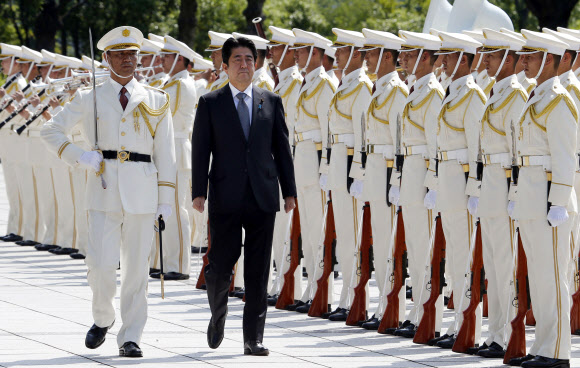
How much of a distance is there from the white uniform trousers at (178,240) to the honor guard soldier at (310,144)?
2245 mm

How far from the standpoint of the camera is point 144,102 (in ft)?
30.1

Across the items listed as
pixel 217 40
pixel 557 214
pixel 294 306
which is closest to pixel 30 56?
pixel 217 40

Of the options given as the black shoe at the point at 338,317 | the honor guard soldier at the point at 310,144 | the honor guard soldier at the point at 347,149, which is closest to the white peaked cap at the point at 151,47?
the honor guard soldier at the point at 310,144

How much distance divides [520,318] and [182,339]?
8.06 ft

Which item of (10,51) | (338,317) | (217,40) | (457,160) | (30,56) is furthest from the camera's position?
(10,51)

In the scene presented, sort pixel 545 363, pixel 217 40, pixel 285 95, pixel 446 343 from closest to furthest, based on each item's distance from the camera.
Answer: pixel 545 363, pixel 446 343, pixel 285 95, pixel 217 40

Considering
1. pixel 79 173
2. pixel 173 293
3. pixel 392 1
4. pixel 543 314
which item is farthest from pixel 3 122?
pixel 392 1

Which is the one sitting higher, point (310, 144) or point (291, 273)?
point (310, 144)

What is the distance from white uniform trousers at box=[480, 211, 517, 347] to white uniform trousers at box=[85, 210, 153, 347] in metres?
2.37

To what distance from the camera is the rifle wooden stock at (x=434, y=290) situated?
32.7ft

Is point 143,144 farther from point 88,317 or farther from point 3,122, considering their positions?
point 3,122

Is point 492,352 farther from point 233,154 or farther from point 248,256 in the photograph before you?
point 233,154

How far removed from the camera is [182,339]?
9875mm

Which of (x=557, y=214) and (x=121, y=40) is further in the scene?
(x=121, y=40)
